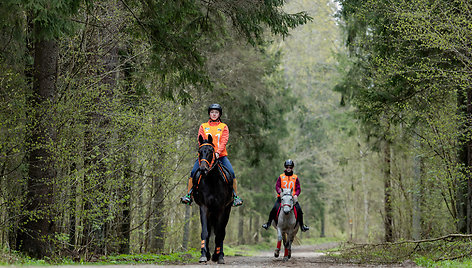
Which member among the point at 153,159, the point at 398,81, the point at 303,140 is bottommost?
the point at 153,159

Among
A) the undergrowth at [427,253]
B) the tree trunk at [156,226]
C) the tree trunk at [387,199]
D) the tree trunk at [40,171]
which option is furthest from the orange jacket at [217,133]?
the tree trunk at [387,199]

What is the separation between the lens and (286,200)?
532 inches

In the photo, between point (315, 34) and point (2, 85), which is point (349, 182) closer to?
point (315, 34)

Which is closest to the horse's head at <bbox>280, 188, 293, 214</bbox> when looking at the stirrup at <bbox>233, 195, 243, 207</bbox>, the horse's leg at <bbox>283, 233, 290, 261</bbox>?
the horse's leg at <bbox>283, 233, 290, 261</bbox>

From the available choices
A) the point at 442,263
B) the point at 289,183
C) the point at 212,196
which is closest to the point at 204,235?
the point at 212,196

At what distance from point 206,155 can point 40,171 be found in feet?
10.4

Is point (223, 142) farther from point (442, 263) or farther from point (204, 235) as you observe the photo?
point (442, 263)

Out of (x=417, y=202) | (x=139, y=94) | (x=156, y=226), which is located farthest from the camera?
(x=417, y=202)

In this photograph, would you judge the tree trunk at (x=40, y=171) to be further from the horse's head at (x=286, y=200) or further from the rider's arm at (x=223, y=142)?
the horse's head at (x=286, y=200)

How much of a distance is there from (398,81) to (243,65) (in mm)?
6789

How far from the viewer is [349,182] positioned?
40.4m

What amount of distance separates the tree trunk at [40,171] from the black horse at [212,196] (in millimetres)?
2812

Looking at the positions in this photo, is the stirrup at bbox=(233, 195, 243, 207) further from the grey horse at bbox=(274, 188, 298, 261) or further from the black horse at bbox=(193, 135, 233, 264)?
the grey horse at bbox=(274, 188, 298, 261)

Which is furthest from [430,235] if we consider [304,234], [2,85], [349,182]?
[304,234]
